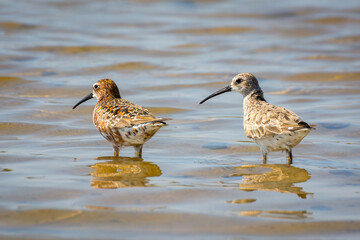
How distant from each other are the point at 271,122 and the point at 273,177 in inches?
39.5

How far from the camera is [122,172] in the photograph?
305 inches

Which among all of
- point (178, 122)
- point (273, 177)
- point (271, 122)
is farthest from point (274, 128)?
point (178, 122)

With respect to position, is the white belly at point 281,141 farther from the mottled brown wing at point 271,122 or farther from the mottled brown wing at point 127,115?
the mottled brown wing at point 127,115

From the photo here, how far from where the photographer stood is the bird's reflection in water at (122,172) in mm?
7133

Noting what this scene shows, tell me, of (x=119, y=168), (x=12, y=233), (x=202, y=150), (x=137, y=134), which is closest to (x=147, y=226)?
(x=12, y=233)

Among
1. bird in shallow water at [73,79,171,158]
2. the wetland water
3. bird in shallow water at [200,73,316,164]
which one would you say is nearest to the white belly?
bird in shallow water at [200,73,316,164]

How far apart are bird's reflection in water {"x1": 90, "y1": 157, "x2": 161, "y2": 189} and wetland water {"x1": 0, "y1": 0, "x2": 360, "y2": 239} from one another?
0.13 feet

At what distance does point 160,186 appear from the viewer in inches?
Result: 277

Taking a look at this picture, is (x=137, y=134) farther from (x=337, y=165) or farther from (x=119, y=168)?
(x=337, y=165)

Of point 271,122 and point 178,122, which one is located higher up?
point 271,122

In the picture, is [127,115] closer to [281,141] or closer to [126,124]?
[126,124]

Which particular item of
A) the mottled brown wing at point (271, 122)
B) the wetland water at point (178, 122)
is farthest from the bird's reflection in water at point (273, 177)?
the mottled brown wing at point (271, 122)

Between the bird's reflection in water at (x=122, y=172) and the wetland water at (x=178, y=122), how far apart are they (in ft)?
0.13

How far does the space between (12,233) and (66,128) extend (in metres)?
5.09
